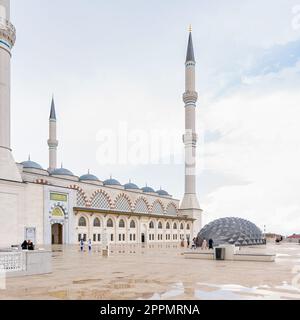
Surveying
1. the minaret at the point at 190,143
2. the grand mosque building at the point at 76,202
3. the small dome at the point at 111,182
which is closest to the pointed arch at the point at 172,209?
the grand mosque building at the point at 76,202

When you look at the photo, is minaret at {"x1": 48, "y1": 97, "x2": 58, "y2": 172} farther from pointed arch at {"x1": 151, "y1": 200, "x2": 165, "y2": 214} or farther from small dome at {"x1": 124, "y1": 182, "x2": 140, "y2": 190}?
pointed arch at {"x1": 151, "y1": 200, "x2": 165, "y2": 214}

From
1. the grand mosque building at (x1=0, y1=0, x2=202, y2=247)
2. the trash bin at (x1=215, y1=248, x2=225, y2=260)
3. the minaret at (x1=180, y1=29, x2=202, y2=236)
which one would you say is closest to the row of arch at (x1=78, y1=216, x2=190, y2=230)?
the grand mosque building at (x1=0, y1=0, x2=202, y2=247)

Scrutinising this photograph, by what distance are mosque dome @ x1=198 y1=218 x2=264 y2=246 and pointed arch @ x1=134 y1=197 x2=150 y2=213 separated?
2910 centimetres

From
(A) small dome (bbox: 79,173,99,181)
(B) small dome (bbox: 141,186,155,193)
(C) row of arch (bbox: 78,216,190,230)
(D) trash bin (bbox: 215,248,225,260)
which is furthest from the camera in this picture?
(B) small dome (bbox: 141,186,155,193)

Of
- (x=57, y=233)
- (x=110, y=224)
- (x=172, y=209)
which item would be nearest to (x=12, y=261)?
(x=57, y=233)

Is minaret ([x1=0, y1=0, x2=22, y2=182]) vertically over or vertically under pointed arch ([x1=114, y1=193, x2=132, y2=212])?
over

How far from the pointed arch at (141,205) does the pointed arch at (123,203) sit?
173 centimetres

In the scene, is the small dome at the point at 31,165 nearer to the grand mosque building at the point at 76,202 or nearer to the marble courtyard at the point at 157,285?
the grand mosque building at the point at 76,202

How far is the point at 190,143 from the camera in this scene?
6341 centimetres

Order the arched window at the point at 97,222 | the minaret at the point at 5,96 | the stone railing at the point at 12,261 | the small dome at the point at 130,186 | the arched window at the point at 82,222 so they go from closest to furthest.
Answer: the stone railing at the point at 12,261
the minaret at the point at 5,96
the arched window at the point at 82,222
the arched window at the point at 97,222
the small dome at the point at 130,186

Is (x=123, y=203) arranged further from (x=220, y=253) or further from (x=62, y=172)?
(x=220, y=253)

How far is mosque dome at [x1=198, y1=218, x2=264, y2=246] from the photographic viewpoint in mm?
29969

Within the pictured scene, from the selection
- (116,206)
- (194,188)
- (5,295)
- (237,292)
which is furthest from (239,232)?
(194,188)

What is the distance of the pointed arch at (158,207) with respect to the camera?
213ft
